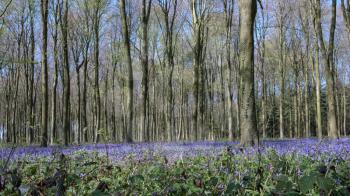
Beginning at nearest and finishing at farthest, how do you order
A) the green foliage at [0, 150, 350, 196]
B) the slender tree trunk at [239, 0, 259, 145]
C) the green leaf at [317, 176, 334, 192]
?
the green leaf at [317, 176, 334, 192] → the green foliage at [0, 150, 350, 196] → the slender tree trunk at [239, 0, 259, 145]

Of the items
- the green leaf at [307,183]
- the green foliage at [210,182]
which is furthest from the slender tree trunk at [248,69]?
the green leaf at [307,183]

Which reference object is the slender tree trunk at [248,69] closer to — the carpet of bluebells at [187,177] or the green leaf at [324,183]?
the carpet of bluebells at [187,177]

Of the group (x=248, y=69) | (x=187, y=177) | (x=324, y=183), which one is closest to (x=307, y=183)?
(x=324, y=183)

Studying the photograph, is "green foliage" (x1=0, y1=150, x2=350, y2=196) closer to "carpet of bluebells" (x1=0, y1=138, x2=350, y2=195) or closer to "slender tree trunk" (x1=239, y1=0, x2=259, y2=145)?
"carpet of bluebells" (x1=0, y1=138, x2=350, y2=195)

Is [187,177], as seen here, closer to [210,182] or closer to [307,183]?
[210,182]

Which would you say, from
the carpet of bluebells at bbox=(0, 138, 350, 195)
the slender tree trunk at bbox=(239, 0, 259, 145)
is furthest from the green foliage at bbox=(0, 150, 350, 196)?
the slender tree trunk at bbox=(239, 0, 259, 145)

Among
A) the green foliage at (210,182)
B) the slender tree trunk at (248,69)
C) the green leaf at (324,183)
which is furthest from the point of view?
the slender tree trunk at (248,69)

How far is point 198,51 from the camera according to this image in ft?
82.7

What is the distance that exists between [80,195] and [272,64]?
150 ft

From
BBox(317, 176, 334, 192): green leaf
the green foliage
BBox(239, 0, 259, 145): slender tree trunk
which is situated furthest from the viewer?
BBox(239, 0, 259, 145): slender tree trunk

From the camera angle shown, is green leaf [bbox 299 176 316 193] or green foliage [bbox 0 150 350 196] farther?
green foliage [bbox 0 150 350 196]

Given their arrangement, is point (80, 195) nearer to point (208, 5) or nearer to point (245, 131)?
point (245, 131)

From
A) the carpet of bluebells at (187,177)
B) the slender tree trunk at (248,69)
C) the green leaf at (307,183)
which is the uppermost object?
the slender tree trunk at (248,69)

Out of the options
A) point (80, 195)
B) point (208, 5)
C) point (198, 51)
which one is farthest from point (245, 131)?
point (208, 5)
